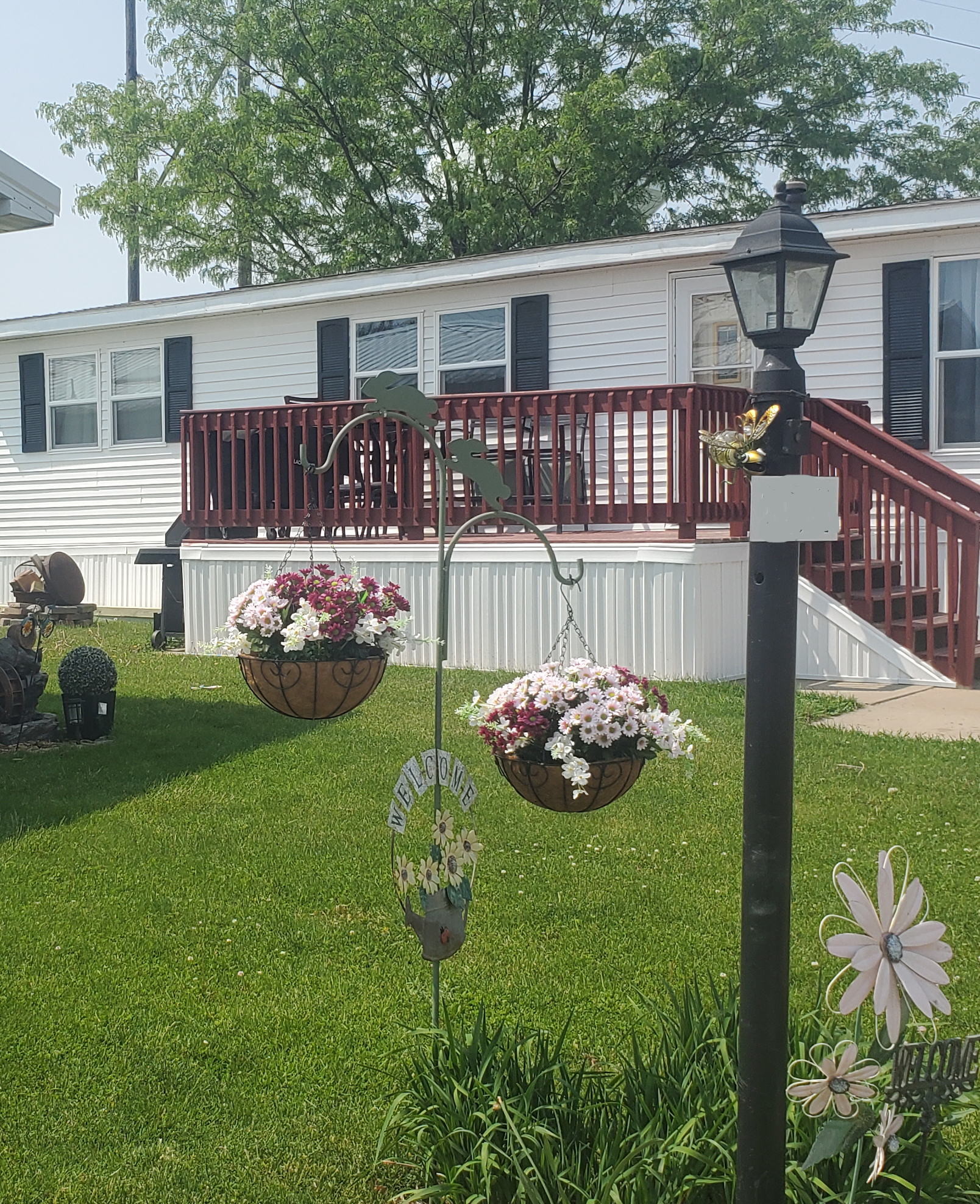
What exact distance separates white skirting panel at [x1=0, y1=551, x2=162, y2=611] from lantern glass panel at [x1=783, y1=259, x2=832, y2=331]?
512 inches

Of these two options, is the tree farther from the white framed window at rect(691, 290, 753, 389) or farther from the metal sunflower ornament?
the metal sunflower ornament

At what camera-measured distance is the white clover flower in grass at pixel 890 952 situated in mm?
2209

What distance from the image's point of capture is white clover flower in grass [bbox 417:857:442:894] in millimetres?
3234

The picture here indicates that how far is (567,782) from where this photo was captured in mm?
3469

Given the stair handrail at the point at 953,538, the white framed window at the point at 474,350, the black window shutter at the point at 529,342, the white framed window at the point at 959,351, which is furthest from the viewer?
the white framed window at the point at 474,350

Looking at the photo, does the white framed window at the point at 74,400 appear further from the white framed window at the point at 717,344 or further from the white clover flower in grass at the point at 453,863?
the white clover flower in grass at the point at 453,863

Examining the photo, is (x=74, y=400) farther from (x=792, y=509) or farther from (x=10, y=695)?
(x=792, y=509)

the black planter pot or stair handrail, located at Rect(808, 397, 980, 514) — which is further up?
stair handrail, located at Rect(808, 397, 980, 514)

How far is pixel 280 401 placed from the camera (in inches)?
530

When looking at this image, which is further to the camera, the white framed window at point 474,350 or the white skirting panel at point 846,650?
the white framed window at point 474,350

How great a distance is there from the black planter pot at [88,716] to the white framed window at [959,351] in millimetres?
6675

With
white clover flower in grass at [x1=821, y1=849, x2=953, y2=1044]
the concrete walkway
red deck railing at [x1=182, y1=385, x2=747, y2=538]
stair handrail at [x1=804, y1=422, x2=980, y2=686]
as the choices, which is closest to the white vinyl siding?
red deck railing at [x1=182, y1=385, x2=747, y2=538]

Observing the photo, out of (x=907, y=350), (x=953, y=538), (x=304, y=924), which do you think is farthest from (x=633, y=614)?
(x=304, y=924)

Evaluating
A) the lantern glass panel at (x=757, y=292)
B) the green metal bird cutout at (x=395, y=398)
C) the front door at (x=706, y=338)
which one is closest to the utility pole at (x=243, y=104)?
the front door at (x=706, y=338)
